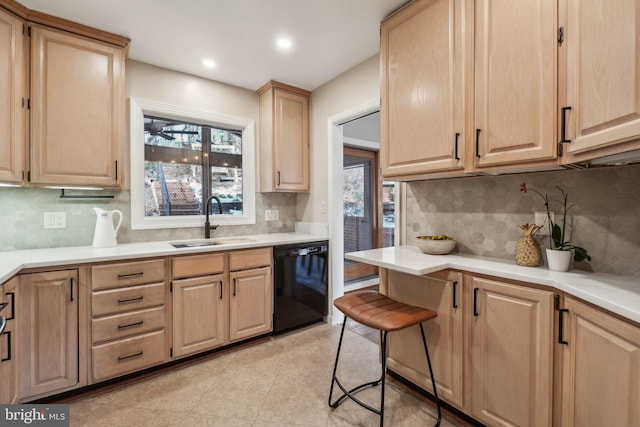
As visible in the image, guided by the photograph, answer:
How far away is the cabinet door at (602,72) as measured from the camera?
995mm

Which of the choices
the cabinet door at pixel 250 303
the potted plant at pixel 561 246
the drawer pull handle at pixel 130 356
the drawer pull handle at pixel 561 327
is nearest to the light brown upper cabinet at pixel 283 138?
the cabinet door at pixel 250 303

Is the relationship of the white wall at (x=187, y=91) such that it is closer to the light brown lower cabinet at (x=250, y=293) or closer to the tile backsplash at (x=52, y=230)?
the tile backsplash at (x=52, y=230)

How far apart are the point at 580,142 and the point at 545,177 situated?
0.46 meters

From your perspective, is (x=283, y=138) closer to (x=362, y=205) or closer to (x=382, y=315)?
(x=362, y=205)

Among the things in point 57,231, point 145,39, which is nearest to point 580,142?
point 145,39

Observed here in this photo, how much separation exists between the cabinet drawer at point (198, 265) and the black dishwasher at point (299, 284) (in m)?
0.52

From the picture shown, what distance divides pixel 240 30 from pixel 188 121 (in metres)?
1.16

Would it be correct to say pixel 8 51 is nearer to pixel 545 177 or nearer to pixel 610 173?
pixel 545 177

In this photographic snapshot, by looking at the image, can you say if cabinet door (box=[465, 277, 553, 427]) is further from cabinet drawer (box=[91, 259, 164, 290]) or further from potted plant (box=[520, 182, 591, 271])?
cabinet drawer (box=[91, 259, 164, 290])

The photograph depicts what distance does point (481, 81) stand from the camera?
1565 mm

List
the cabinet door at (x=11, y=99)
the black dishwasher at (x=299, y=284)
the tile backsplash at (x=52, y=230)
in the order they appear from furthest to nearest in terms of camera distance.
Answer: the black dishwasher at (x=299, y=284)
the tile backsplash at (x=52, y=230)
the cabinet door at (x=11, y=99)

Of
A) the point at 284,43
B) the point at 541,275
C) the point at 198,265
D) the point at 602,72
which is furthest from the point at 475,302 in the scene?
the point at 284,43

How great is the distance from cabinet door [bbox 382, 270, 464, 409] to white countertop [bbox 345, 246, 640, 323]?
13 cm

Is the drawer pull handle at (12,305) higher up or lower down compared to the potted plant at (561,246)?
lower down
